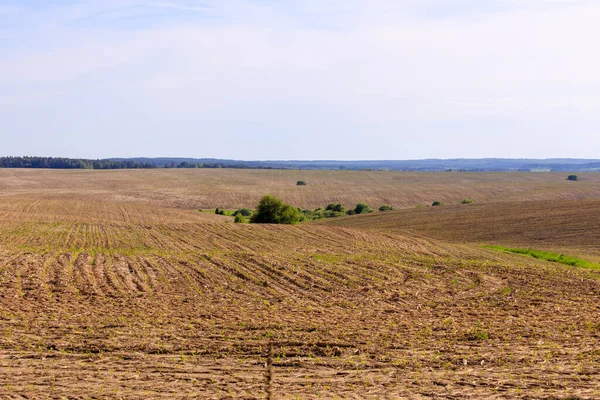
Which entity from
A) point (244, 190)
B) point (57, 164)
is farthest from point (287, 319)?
point (57, 164)

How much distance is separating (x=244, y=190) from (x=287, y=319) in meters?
84.5

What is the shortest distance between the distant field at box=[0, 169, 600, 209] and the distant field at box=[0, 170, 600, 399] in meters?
45.1

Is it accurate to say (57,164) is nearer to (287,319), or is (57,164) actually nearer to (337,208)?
(337,208)

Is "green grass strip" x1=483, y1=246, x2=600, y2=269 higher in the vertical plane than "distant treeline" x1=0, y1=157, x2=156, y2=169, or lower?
lower

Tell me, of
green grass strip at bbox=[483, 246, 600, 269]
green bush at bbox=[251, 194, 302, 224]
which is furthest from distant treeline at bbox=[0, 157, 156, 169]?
green grass strip at bbox=[483, 246, 600, 269]

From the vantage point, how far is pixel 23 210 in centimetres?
5681

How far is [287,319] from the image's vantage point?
1555cm

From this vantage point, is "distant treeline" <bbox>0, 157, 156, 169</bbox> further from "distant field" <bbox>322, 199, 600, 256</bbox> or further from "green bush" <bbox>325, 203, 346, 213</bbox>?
"distant field" <bbox>322, 199, 600, 256</bbox>

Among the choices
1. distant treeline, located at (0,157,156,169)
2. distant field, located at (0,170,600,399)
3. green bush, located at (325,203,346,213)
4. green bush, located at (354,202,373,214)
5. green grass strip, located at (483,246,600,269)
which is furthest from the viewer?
distant treeline, located at (0,157,156,169)

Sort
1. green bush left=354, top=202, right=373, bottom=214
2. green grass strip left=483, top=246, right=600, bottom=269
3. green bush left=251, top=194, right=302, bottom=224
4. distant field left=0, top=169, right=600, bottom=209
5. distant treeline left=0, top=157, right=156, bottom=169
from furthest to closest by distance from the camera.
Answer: distant treeline left=0, top=157, right=156, bottom=169
distant field left=0, top=169, right=600, bottom=209
green bush left=354, top=202, right=373, bottom=214
green bush left=251, top=194, right=302, bottom=224
green grass strip left=483, top=246, right=600, bottom=269

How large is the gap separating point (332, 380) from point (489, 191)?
90.8m

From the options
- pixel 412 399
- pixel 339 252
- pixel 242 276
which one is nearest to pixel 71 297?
pixel 242 276

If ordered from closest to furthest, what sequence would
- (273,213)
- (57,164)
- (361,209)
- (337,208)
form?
1. (273,213)
2. (361,209)
3. (337,208)
4. (57,164)

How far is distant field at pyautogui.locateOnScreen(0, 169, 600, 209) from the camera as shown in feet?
275
